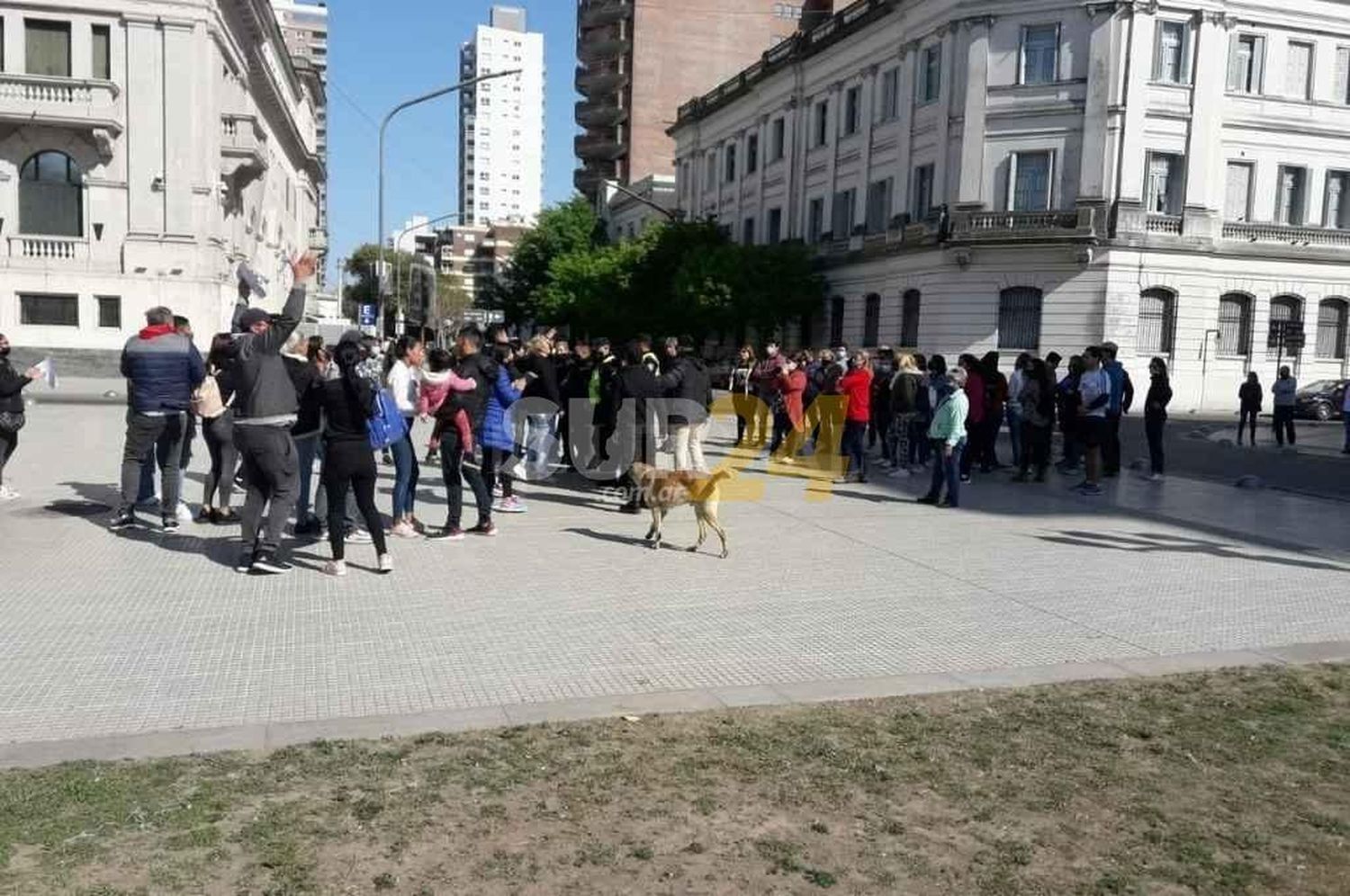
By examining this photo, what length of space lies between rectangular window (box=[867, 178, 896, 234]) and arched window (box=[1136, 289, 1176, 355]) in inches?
409

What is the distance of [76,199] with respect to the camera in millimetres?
35875

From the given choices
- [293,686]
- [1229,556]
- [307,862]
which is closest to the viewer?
[307,862]

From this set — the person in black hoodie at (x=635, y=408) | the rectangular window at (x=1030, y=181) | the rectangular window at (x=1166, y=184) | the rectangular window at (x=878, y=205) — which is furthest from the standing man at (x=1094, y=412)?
the rectangular window at (x=878, y=205)

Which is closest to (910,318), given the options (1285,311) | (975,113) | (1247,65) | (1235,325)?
(975,113)

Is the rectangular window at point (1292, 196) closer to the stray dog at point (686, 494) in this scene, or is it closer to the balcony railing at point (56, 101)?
the stray dog at point (686, 494)

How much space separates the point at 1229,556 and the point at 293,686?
8.33 meters

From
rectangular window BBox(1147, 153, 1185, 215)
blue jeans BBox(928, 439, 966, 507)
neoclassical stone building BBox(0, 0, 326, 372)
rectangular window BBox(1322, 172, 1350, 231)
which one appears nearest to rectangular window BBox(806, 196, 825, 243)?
rectangular window BBox(1147, 153, 1185, 215)

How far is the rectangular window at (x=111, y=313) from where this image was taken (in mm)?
36156

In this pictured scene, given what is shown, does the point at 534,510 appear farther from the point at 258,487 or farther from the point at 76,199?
the point at 76,199

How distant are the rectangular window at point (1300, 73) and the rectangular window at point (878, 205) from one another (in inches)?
539

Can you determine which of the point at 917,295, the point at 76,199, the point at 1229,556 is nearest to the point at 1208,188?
the point at 917,295

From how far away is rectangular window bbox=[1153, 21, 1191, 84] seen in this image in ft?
117

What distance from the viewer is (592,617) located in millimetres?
7355

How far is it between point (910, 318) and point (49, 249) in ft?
95.8
